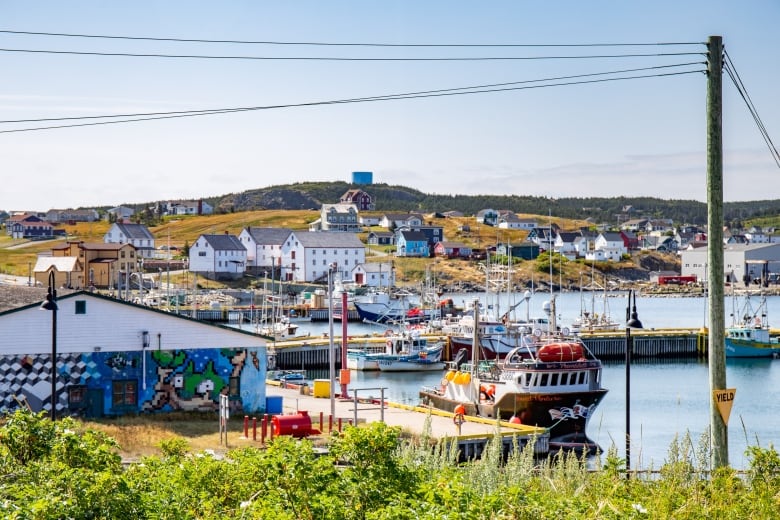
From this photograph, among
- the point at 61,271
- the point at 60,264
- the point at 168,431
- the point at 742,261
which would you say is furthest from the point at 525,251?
the point at 168,431

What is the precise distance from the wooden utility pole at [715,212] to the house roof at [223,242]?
435ft

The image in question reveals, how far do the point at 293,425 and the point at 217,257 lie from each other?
118 m

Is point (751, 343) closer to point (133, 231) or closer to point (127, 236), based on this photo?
point (127, 236)

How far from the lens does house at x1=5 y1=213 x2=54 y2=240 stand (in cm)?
18700

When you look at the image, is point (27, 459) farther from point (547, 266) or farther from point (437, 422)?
point (547, 266)

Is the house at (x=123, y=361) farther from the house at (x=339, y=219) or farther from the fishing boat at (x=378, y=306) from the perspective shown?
the house at (x=339, y=219)

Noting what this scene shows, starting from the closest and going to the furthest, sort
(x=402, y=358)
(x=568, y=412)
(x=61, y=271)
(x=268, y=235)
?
(x=568, y=412) → (x=402, y=358) → (x=61, y=271) → (x=268, y=235)

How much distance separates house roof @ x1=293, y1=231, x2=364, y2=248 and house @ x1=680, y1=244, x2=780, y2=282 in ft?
212

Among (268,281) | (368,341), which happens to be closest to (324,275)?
(268,281)

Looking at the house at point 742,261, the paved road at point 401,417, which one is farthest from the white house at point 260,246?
the paved road at point 401,417

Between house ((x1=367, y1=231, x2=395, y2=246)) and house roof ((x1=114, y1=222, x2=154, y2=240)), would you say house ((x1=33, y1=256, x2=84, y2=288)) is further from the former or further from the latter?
house ((x1=367, y1=231, x2=395, y2=246))

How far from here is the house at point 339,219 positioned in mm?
192750

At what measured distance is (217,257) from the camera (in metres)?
143

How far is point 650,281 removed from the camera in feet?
613
